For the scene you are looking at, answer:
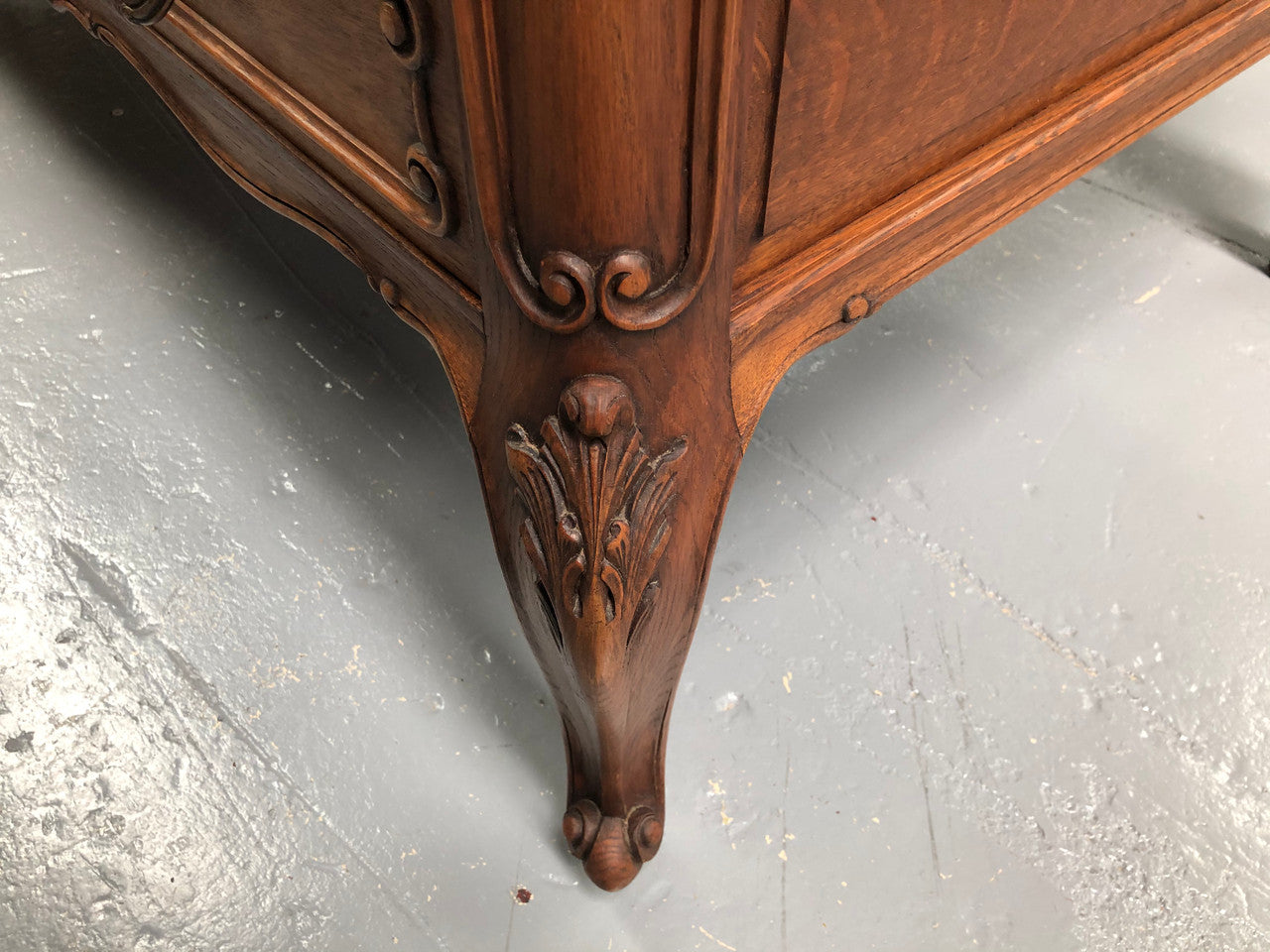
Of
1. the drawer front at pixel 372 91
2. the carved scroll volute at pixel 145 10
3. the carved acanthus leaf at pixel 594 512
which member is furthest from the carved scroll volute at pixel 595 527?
the carved scroll volute at pixel 145 10

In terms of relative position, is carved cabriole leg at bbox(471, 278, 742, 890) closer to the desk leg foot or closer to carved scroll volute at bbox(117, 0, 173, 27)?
the desk leg foot

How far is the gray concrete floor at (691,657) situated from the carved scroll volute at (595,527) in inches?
12.2

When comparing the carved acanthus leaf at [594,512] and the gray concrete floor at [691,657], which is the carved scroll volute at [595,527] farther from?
the gray concrete floor at [691,657]

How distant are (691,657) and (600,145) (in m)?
0.68

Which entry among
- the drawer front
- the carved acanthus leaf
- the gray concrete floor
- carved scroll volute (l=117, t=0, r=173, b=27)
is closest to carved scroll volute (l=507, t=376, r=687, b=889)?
the carved acanthus leaf

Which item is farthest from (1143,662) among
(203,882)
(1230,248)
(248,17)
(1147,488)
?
(248,17)

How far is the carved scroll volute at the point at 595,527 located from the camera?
0.58 metres

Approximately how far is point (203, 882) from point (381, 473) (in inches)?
19.7

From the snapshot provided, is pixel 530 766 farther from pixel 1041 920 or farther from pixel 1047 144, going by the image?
pixel 1047 144

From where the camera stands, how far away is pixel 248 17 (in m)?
0.80

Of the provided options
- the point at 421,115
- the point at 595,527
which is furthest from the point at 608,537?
the point at 421,115

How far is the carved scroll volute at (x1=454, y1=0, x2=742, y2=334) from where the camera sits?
1.54 feet

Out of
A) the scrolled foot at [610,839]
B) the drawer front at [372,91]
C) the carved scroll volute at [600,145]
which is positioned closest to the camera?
the carved scroll volute at [600,145]

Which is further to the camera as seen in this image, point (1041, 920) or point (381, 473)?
point (381, 473)
